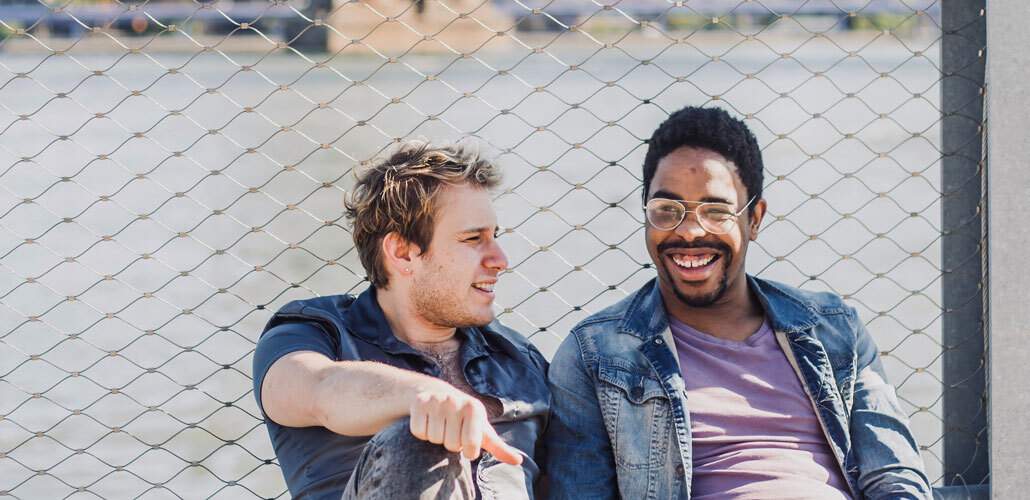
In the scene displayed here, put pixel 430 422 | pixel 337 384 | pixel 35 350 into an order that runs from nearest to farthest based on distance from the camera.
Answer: pixel 430 422, pixel 337 384, pixel 35 350

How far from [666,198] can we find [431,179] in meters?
0.51

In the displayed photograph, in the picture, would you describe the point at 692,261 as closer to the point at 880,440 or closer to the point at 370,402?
the point at 880,440

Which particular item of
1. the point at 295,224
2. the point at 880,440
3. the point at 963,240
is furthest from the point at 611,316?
the point at 295,224

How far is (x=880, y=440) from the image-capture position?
105 inches

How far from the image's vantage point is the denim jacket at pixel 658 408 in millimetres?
2621

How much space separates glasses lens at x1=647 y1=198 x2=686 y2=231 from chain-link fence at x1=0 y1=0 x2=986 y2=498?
0.38 metres

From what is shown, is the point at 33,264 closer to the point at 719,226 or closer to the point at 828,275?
the point at 828,275

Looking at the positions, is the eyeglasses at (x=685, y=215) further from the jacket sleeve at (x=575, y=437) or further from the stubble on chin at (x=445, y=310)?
the stubble on chin at (x=445, y=310)

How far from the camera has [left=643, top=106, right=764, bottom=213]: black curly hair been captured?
280cm

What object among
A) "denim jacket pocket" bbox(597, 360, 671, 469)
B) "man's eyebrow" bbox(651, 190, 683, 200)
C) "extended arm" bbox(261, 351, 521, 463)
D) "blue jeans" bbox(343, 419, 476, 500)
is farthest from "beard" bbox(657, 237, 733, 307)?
"blue jeans" bbox(343, 419, 476, 500)

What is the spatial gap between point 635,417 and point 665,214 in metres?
0.44

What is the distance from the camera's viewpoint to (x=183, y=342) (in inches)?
249

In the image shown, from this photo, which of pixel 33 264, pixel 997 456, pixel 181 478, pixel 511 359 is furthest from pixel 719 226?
pixel 33 264

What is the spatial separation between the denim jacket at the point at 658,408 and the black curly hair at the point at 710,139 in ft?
0.93
